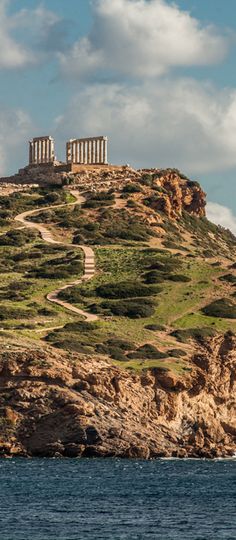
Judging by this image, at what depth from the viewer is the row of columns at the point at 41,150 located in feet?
570

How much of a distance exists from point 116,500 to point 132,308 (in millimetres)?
48321

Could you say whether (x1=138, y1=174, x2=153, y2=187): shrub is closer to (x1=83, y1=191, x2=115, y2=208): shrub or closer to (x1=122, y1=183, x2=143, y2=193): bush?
(x1=122, y1=183, x2=143, y2=193): bush

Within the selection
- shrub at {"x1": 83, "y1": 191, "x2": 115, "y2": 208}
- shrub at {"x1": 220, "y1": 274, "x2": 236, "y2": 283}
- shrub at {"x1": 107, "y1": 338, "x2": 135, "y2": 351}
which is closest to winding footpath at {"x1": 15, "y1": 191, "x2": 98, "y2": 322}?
shrub at {"x1": 83, "y1": 191, "x2": 115, "y2": 208}

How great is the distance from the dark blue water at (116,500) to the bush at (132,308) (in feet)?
92.2

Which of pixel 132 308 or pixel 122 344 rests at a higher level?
pixel 132 308

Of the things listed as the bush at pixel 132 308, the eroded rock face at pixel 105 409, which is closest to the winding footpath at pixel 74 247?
the bush at pixel 132 308

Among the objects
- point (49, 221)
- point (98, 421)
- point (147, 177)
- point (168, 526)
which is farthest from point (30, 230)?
point (168, 526)

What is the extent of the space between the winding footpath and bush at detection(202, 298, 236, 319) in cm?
1017

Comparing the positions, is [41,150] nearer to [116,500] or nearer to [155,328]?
[155,328]

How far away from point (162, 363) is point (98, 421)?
1298 cm

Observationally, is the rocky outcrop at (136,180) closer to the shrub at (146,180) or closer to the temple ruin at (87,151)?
the shrub at (146,180)

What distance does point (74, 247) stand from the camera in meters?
140

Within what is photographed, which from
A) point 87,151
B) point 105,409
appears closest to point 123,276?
point 105,409

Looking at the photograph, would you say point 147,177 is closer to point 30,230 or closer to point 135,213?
point 135,213
